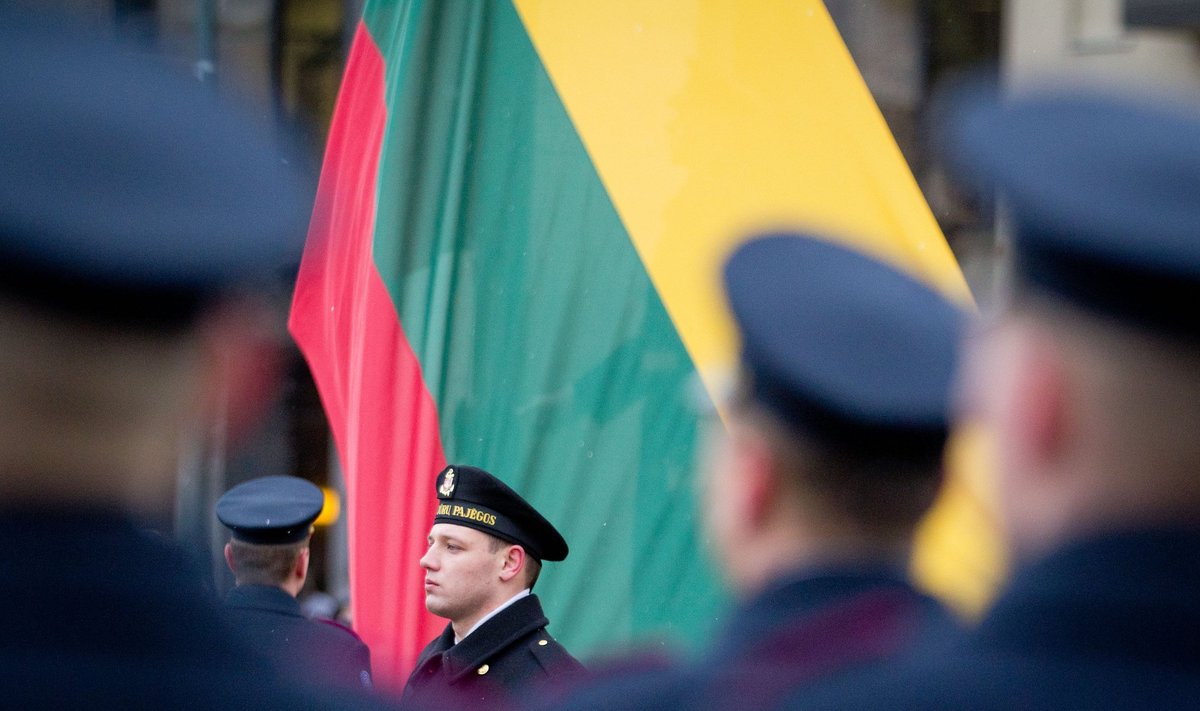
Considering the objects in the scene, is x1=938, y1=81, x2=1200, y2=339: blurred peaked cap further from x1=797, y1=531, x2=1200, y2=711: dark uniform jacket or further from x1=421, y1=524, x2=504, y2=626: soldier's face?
x1=421, y1=524, x2=504, y2=626: soldier's face

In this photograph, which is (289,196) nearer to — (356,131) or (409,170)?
(409,170)

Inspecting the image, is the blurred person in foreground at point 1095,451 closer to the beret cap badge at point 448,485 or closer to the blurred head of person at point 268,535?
the beret cap badge at point 448,485

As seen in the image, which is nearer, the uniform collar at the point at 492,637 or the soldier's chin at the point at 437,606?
the uniform collar at the point at 492,637

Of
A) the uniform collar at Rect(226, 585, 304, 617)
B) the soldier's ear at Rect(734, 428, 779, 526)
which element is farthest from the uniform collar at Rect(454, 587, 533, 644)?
the soldier's ear at Rect(734, 428, 779, 526)

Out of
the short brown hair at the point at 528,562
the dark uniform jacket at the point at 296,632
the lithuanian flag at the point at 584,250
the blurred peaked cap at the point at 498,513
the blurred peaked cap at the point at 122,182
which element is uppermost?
the blurred peaked cap at the point at 122,182

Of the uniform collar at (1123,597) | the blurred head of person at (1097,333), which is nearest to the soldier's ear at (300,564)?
the blurred head of person at (1097,333)

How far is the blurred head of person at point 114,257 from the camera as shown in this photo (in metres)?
1.10

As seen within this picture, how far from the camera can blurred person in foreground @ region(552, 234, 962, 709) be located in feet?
4.95

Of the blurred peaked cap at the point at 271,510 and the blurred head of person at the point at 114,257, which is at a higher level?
the blurred head of person at the point at 114,257

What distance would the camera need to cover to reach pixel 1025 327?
122cm

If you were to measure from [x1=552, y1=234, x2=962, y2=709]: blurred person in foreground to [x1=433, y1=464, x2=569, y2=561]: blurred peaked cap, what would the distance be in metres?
2.31

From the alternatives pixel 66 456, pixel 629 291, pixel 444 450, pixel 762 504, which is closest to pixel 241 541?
pixel 444 450

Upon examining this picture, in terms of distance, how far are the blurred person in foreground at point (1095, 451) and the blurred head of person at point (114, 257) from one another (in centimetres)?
55

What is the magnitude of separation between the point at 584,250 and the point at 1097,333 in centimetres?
317
